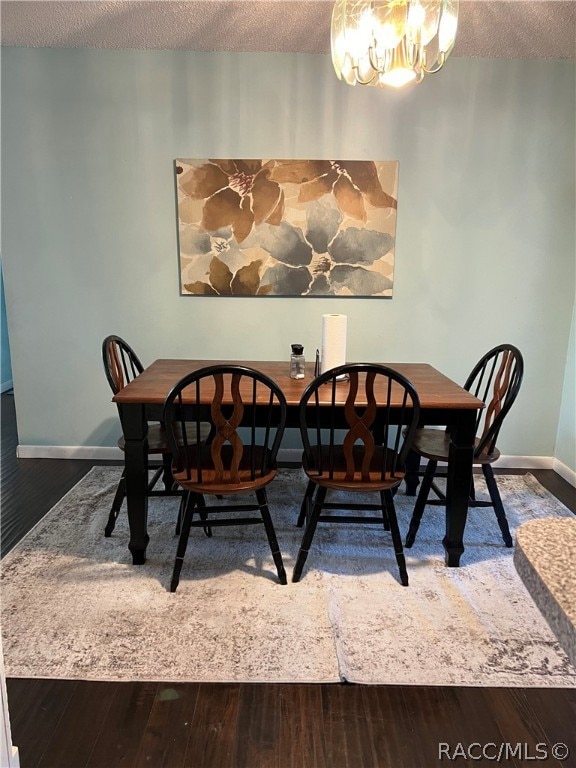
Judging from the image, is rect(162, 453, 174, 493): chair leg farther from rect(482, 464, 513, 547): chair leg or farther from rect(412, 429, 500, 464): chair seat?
rect(482, 464, 513, 547): chair leg

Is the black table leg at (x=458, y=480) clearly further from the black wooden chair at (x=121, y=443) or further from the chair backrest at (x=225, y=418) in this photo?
the black wooden chair at (x=121, y=443)

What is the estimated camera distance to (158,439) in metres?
2.38

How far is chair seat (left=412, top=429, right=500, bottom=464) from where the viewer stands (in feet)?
7.27

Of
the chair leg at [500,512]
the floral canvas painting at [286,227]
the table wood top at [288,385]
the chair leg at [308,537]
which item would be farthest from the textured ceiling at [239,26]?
the chair leg at [308,537]

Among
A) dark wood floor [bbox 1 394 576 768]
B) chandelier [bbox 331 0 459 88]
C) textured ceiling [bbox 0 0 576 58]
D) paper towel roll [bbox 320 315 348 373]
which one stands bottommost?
dark wood floor [bbox 1 394 576 768]

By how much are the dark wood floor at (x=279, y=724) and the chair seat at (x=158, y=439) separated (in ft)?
3.14

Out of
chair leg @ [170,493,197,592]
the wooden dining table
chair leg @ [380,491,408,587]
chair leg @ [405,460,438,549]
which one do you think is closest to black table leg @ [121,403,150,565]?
the wooden dining table

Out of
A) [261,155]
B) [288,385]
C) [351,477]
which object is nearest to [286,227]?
[261,155]

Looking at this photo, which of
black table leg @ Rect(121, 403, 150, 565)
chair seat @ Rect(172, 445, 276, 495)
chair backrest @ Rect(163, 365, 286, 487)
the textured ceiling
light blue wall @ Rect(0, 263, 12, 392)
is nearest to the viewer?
chair backrest @ Rect(163, 365, 286, 487)

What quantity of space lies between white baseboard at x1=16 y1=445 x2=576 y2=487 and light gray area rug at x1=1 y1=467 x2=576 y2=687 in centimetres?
83

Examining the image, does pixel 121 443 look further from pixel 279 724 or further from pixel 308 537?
pixel 279 724

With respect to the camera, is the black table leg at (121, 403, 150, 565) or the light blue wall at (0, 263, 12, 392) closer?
the black table leg at (121, 403, 150, 565)

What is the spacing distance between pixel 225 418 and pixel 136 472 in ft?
1.47

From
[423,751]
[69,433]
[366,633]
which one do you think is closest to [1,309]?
[69,433]
